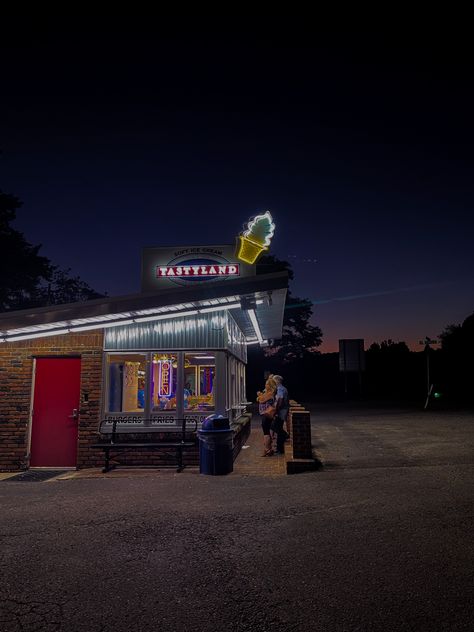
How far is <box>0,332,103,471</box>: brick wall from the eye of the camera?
10430 mm

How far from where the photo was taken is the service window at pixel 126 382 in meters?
10.8

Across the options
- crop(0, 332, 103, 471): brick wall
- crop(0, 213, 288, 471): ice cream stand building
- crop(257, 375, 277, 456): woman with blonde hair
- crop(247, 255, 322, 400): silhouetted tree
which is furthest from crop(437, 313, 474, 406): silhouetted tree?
crop(0, 332, 103, 471): brick wall

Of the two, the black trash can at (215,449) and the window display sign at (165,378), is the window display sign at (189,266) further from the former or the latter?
the black trash can at (215,449)

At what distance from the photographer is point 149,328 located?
10797mm

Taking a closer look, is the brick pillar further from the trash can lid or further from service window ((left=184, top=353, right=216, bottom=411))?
service window ((left=184, top=353, right=216, bottom=411))

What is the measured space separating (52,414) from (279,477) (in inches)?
219

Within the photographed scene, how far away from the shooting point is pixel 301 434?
9242mm

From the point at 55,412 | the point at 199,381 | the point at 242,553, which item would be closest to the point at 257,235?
the point at 199,381

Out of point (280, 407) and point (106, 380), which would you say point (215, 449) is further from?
point (106, 380)

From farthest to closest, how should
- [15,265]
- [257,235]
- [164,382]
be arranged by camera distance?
[15,265] → [257,235] → [164,382]

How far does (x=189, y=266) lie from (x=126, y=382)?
3418 millimetres

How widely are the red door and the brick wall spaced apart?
0.63ft

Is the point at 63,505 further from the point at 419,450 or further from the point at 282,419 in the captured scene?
the point at 419,450

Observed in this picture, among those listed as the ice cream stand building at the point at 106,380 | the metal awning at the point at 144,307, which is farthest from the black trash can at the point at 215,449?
the metal awning at the point at 144,307
